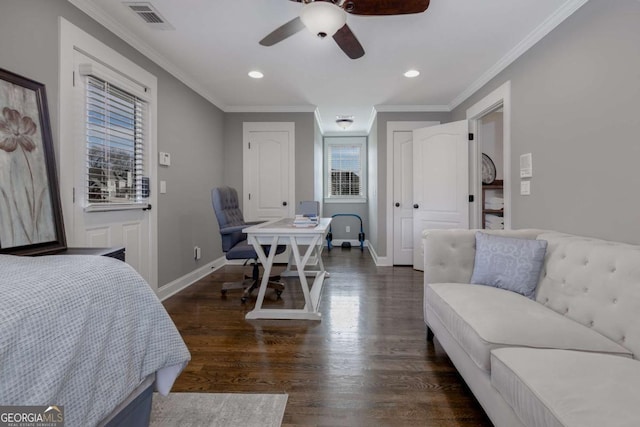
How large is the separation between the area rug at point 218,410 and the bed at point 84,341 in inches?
13.7

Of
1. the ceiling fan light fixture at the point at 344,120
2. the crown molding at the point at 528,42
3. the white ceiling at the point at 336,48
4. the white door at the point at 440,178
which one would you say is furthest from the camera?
the ceiling fan light fixture at the point at 344,120

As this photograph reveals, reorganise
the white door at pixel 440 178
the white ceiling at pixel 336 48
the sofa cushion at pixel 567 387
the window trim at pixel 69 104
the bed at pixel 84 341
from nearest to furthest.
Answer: the bed at pixel 84 341 < the sofa cushion at pixel 567 387 < the window trim at pixel 69 104 < the white ceiling at pixel 336 48 < the white door at pixel 440 178

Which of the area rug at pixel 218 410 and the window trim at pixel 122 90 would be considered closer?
the area rug at pixel 218 410

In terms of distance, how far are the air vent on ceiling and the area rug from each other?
2.60 metres

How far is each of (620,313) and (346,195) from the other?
17.8 feet

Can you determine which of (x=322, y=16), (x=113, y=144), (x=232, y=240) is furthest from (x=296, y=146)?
(x=322, y=16)

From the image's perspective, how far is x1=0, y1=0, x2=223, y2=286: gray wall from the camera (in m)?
1.68

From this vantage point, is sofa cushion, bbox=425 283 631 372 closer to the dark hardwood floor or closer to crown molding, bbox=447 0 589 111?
the dark hardwood floor

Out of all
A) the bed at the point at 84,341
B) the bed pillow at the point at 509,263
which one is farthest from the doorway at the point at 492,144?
the bed at the point at 84,341

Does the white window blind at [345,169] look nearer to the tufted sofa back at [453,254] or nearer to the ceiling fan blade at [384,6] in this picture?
the tufted sofa back at [453,254]

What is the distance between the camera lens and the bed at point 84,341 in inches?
25.5

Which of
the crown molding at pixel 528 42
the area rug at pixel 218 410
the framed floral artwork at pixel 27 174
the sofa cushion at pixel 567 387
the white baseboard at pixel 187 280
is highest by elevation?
the crown molding at pixel 528 42

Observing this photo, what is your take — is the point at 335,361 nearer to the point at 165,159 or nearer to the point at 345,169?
the point at 165,159

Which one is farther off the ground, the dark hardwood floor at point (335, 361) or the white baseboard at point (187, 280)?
the white baseboard at point (187, 280)
